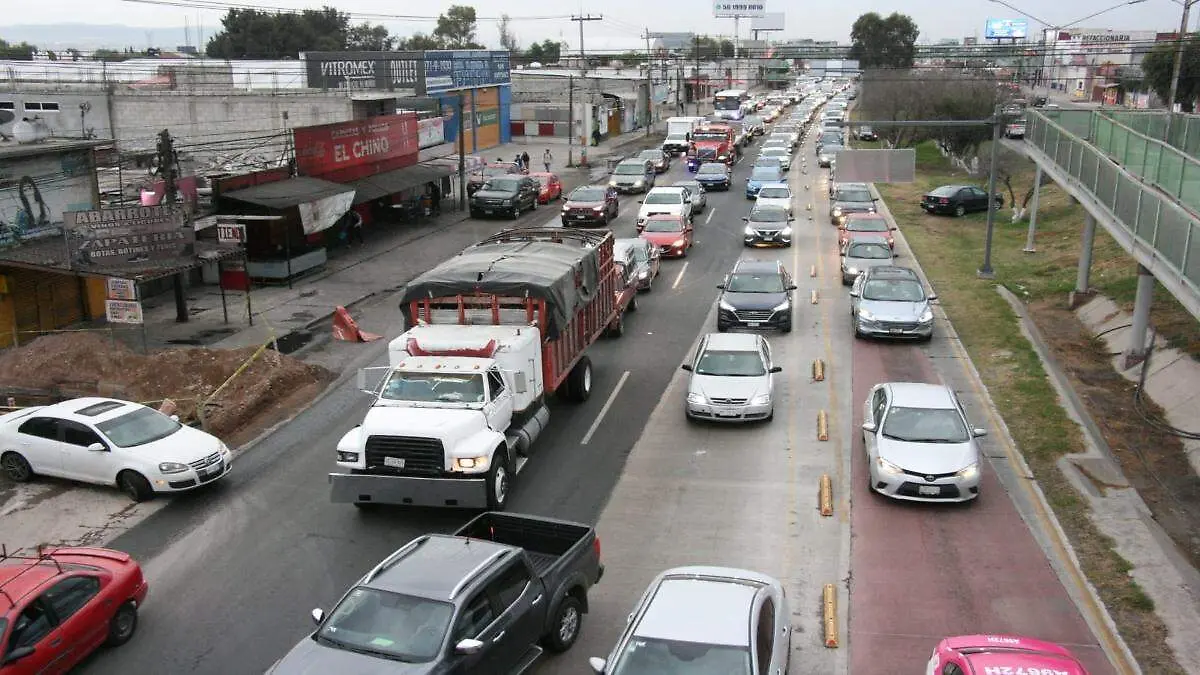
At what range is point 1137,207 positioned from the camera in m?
20.7

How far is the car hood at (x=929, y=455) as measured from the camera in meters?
16.6

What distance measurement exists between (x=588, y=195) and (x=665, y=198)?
3781mm

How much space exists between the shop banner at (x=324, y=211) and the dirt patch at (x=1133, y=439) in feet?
75.0

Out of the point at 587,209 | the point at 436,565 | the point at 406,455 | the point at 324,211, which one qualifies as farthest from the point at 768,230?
the point at 436,565

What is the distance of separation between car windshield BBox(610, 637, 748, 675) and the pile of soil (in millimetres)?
13441

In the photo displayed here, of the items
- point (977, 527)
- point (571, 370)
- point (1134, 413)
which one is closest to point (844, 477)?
point (977, 527)

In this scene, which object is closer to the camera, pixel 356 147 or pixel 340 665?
pixel 340 665

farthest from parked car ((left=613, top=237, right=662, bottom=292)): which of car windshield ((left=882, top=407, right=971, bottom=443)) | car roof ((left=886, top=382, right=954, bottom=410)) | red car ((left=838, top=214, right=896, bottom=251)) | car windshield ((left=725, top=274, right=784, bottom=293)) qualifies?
car windshield ((left=882, top=407, right=971, bottom=443))

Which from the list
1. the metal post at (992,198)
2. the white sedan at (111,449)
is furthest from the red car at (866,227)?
the white sedan at (111,449)

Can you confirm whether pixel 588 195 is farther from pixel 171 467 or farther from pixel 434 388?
pixel 171 467

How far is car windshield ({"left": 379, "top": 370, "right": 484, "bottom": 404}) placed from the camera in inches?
653

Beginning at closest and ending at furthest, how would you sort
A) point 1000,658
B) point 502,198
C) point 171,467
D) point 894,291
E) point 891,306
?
point 1000,658 → point 171,467 → point 891,306 → point 894,291 → point 502,198

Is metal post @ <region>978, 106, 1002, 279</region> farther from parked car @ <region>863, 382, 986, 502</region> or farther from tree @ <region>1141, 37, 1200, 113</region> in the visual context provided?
tree @ <region>1141, 37, 1200, 113</region>

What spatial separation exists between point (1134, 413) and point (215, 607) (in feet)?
58.0
